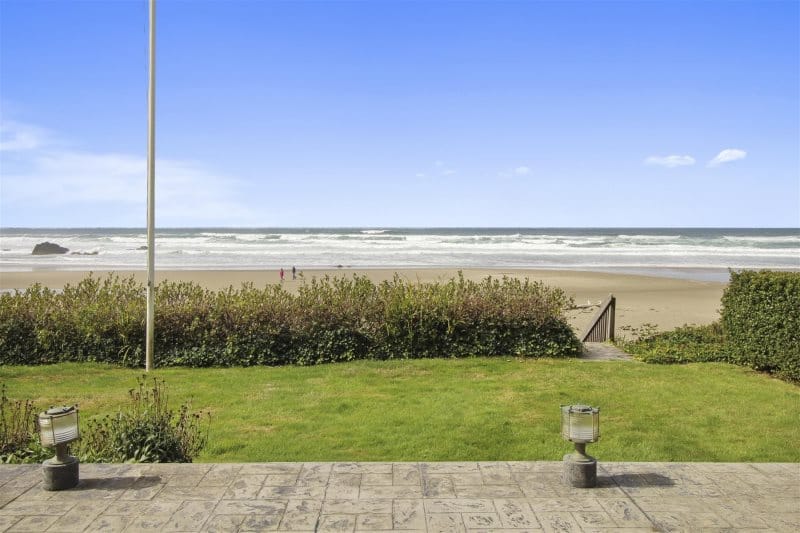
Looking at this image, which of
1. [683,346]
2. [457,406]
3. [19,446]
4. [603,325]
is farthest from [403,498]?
[603,325]

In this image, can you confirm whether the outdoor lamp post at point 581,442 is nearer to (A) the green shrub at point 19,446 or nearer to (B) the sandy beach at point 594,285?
(A) the green shrub at point 19,446

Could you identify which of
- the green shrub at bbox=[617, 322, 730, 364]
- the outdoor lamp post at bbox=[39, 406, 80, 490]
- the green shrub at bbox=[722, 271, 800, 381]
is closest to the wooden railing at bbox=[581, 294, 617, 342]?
the green shrub at bbox=[617, 322, 730, 364]

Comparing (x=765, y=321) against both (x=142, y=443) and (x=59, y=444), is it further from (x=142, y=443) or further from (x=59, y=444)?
(x=59, y=444)

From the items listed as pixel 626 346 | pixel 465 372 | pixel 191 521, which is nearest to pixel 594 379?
pixel 465 372

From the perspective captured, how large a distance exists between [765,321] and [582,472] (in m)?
6.57

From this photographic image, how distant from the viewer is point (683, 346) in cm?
1113

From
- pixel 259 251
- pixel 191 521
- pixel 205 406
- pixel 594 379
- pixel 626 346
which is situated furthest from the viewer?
pixel 259 251

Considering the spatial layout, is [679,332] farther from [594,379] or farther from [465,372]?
[465,372]

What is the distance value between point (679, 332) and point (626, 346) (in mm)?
1338

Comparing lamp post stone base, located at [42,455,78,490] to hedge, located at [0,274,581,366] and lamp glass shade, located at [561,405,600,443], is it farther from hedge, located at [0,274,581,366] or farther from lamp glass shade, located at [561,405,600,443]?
hedge, located at [0,274,581,366]

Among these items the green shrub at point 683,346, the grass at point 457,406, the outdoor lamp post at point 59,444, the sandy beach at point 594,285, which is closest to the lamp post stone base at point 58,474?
the outdoor lamp post at point 59,444

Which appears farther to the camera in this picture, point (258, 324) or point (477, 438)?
point (258, 324)

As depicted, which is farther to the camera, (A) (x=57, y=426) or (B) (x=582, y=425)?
(B) (x=582, y=425)

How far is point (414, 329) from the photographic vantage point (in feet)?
34.5
